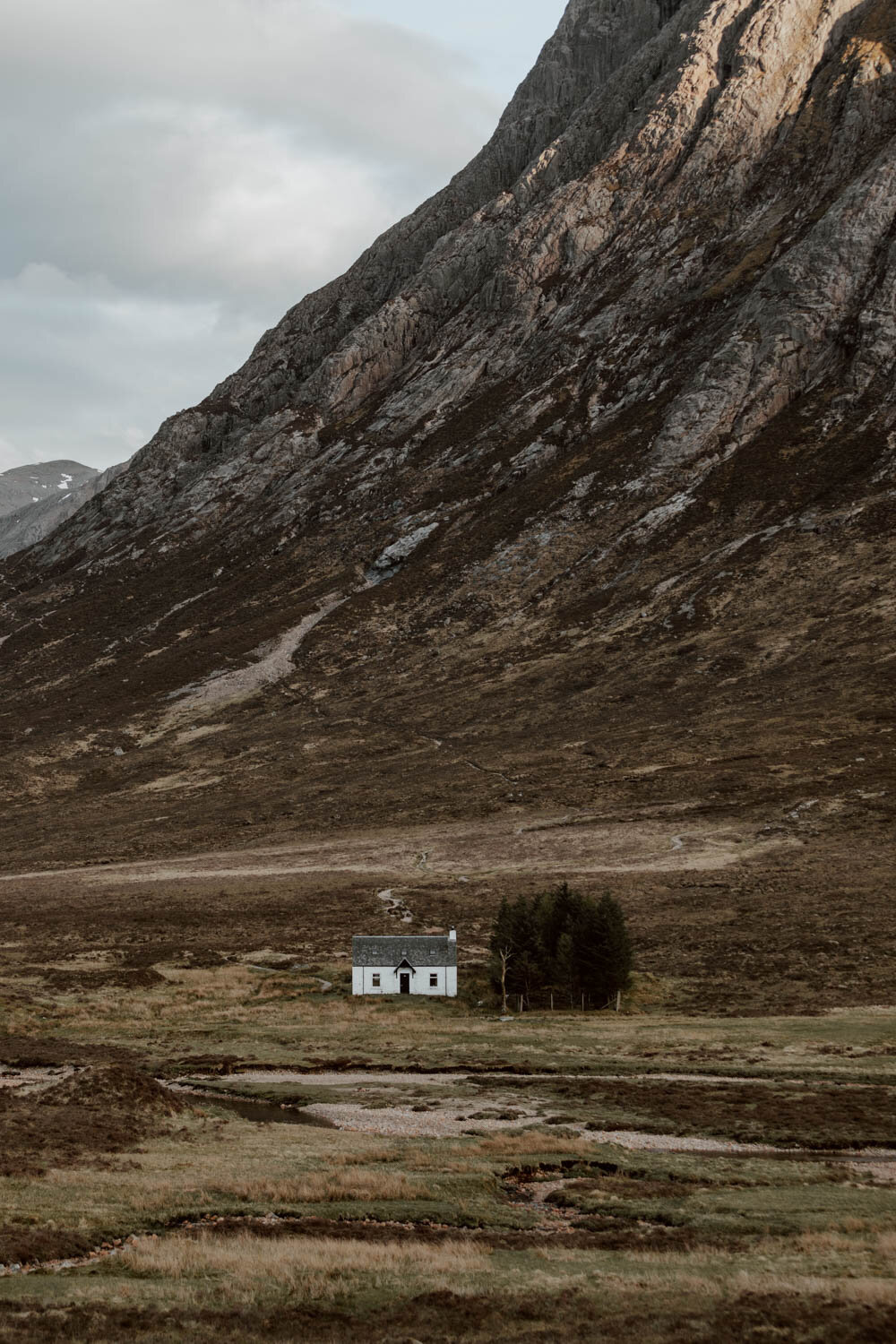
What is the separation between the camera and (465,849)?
11350cm

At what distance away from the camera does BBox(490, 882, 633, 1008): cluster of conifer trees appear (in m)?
65.3

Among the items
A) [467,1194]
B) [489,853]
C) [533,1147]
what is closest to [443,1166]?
[467,1194]

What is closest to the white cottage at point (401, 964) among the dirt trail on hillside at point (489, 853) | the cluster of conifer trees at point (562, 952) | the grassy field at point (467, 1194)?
the cluster of conifer trees at point (562, 952)

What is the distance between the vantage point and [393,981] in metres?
70.9

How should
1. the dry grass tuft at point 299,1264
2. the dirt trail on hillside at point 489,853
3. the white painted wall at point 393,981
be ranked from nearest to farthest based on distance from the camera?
1. the dry grass tuft at point 299,1264
2. the white painted wall at point 393,981
3. the dirt trail on hillside at point 489,853

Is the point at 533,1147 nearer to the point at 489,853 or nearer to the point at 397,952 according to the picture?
the point at 397,952

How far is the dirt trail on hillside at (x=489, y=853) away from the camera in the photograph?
104125 mm

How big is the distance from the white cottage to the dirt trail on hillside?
31635 mm

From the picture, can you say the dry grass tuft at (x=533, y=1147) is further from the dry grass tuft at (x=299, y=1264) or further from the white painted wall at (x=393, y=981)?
the white painted wall at (x=393, y=981)

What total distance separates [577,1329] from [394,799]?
119 m

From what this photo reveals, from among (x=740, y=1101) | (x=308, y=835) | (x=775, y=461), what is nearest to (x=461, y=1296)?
(x=740, y=1101)

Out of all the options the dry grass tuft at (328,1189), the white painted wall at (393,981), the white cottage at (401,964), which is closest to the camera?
the dry grass tuft at (328,1189)

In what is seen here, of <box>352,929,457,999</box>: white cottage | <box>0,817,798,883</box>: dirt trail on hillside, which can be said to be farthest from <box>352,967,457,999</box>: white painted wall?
<box>0,817,798,883</box>: dirt trail on hillside

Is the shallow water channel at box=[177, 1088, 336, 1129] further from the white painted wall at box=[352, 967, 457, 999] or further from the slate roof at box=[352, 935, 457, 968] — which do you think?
the white painted wall at box=[352, 967, 457, 999]
